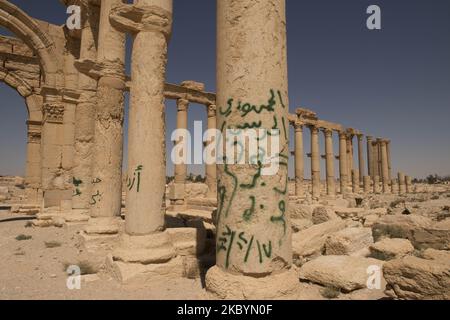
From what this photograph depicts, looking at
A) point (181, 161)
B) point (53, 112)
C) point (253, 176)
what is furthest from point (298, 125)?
point (253, 176)

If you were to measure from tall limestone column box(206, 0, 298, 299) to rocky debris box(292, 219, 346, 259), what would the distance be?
3382mm

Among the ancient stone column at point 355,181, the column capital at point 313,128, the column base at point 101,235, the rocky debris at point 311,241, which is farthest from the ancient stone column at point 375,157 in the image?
the column base at point 101,235

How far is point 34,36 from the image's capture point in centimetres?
1573

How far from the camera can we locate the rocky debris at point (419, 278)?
389 cm

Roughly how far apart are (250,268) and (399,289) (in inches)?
92.4

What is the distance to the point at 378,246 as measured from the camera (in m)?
7.52

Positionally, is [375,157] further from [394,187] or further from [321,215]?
[321,215]

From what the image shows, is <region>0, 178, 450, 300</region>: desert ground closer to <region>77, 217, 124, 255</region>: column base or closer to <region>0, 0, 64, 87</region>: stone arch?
<region>77, 217, 124, 255</region>: column base

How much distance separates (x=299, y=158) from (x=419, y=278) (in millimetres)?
25956

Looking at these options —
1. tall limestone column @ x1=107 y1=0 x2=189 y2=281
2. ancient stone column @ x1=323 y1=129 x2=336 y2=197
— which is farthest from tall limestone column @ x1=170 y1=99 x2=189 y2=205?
ancient stone column @ x1=323 y1=129 x2=336 y2=197

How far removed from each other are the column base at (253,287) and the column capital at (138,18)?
5.47m

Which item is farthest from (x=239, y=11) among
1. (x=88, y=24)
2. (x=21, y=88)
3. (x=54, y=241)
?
(x=21, y=88)

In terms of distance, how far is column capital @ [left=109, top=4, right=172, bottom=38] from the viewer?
6418 mm

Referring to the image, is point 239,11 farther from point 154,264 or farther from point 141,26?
point 154,264
